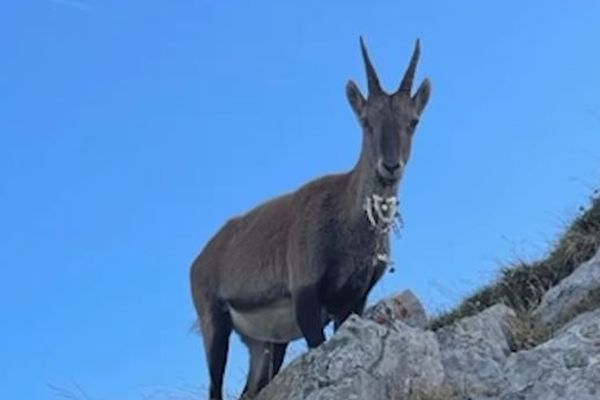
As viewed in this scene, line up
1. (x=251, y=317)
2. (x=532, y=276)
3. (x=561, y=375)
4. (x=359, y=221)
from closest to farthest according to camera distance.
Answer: (x=561, y=375) < (x=359, y=221) < (x=251, y=317) < (x=532, y=276)

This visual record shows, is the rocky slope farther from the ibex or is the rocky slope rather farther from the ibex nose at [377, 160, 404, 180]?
the ibex nose at [377, 160, 404, 180]

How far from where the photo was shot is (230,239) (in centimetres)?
1365

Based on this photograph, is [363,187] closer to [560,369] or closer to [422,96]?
[422,96]

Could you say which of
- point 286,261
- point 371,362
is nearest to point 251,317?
point 286,261

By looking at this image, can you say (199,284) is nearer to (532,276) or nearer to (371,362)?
(532,276)

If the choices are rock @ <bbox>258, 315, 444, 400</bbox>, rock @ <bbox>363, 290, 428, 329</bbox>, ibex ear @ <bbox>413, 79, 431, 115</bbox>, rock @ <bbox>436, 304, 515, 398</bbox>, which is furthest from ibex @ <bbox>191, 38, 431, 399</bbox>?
rock @ <bbox>258, 315, 444, 400</bbox>

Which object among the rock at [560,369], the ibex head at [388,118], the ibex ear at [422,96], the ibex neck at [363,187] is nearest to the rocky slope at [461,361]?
the rock at [560,369]

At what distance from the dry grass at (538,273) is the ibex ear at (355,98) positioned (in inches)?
101

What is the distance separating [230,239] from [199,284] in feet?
1.93

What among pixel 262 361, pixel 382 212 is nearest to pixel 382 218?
pixel 382 212

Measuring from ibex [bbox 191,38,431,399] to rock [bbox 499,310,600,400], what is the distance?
3.04 meters

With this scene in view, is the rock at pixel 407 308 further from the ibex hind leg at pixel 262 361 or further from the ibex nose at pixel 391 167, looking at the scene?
the ibex nose at pixel 391 167

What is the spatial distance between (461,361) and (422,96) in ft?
11.7

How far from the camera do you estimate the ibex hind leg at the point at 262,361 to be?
1270 centimetres
